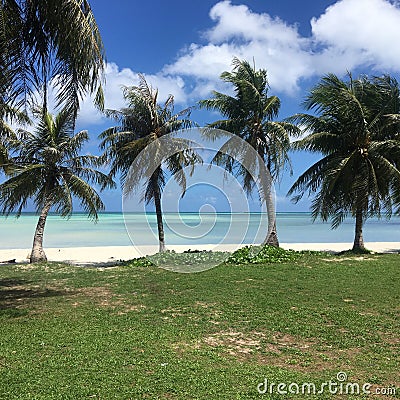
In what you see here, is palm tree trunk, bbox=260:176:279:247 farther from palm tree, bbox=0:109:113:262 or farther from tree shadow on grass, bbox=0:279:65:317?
tree shadow on grass, bbox=0:279:65:317

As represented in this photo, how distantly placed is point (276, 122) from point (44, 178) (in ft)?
32.9

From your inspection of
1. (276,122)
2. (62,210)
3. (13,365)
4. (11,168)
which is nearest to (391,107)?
(276,122)

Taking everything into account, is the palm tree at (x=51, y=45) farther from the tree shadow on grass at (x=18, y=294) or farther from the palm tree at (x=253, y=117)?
the palm tree at (x=253, y=117)

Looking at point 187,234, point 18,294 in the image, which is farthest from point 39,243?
point 187,234

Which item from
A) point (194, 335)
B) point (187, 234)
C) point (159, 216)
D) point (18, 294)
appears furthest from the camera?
point (159, 216)

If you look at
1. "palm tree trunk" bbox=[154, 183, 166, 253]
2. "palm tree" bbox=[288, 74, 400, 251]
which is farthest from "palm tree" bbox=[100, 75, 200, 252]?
"palm tree" bbox=[288, 74, 400, 251]

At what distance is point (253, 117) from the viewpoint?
18125 millimetres

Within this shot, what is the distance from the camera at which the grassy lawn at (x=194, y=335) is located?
4277mm

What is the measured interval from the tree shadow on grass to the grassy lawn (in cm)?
2

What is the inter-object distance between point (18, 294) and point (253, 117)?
12.3 metres

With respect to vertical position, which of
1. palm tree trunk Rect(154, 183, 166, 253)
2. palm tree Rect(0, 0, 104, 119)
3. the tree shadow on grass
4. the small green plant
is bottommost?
the tree shadow on grass

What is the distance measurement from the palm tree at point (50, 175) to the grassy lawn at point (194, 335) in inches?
244

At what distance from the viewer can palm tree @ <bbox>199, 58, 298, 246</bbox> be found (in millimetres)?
17594

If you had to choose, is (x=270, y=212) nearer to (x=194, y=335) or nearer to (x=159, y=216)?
(x=159, y=216)
